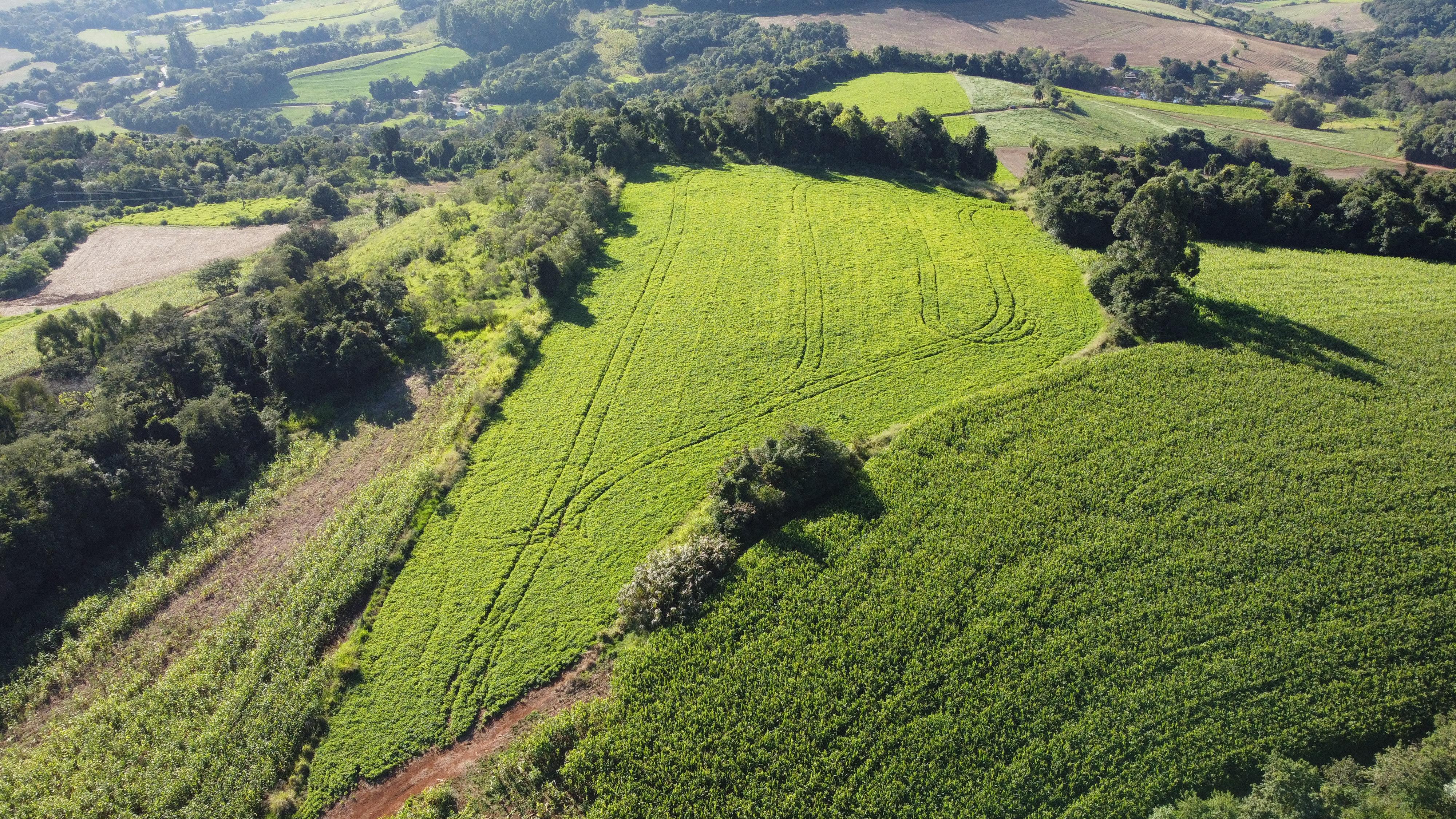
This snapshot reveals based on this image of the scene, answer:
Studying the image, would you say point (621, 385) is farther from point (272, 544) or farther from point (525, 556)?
point (272, 544)

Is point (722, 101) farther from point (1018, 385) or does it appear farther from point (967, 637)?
point (967, 637)

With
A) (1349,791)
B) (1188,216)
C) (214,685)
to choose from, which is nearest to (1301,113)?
(1188,216)

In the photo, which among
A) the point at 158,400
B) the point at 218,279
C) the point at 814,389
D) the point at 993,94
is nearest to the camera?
the point at 158,400

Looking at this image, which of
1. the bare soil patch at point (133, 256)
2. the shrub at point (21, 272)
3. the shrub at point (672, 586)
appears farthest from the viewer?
the bare soil patch at point (133, 256)

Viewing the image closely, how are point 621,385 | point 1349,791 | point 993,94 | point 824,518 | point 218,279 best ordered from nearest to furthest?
point 1349,791
point 824,518
point 621,385
point 218,279
point 993,94

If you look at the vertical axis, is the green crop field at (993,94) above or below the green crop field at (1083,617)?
above

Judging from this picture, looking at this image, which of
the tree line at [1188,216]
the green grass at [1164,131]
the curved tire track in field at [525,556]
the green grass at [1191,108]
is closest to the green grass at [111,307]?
the curved tire track in field at [525,556]

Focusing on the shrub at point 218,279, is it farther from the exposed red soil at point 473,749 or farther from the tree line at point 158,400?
the exposed red soil at point 473,749
